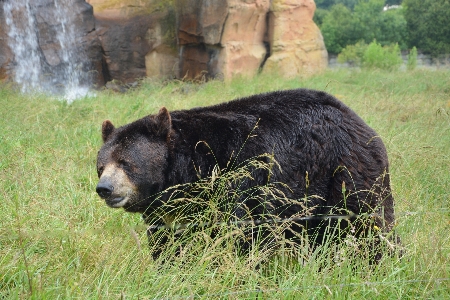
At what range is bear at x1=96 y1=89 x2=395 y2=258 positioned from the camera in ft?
12.5

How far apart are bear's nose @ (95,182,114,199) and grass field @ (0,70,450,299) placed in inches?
9.2

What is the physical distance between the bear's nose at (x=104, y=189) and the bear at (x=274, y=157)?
0.08 meters

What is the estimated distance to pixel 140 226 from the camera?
3236 millimetres

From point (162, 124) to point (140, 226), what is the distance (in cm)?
92

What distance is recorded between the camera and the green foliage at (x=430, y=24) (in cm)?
2878

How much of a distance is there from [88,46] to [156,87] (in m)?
2.99

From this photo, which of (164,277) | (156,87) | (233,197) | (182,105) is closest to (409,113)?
(182,105)

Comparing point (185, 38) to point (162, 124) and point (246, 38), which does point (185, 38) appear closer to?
point (246, 38)

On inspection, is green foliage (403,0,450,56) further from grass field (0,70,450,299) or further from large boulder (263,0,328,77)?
grass field (0,70,450,299)

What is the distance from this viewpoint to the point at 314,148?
12.8 ft

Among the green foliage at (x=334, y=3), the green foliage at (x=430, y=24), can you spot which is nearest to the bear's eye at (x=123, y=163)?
the green foliage at (x=430, y=24)

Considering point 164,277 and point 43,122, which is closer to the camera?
point 164,277

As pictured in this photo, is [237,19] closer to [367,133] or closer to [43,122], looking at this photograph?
[43,122]

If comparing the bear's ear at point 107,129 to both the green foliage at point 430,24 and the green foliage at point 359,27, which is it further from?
the green foliage at point 359,27
